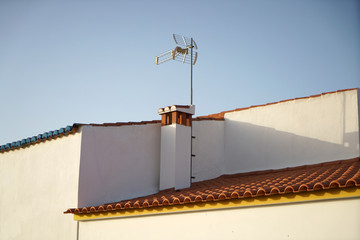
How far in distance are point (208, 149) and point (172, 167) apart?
2.22 meters

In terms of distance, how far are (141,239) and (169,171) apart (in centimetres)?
283

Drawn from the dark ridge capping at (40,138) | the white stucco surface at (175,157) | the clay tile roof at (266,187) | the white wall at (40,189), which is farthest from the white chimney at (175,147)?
the dark ridge capping at (40,138)

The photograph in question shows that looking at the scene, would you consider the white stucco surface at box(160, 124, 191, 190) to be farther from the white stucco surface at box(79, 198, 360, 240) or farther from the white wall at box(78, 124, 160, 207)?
the white stucco surface at box(79, 198, 360, 240)

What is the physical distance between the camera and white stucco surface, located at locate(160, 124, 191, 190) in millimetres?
12477

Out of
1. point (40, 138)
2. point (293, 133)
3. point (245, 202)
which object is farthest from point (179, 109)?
point (245, 202)

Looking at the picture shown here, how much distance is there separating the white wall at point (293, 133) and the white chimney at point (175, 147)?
2.47 metres

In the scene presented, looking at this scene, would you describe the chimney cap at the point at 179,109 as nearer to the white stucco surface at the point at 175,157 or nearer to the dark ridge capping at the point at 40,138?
the white stucco surface at the point at 175,157

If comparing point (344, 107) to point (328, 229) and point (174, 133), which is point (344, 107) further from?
point (328, 229)

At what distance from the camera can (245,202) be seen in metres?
8.27

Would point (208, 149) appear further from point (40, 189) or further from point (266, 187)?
point (266, 187)

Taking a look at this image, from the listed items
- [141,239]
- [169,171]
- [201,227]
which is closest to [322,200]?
[201,227]

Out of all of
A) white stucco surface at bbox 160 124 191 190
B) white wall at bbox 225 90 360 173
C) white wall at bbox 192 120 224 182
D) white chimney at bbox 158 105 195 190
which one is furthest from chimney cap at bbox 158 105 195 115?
white wall at bbox 225 90 360 173

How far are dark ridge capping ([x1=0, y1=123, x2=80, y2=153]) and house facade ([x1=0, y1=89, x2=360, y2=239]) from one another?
36 millimetres

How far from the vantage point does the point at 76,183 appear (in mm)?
11547
